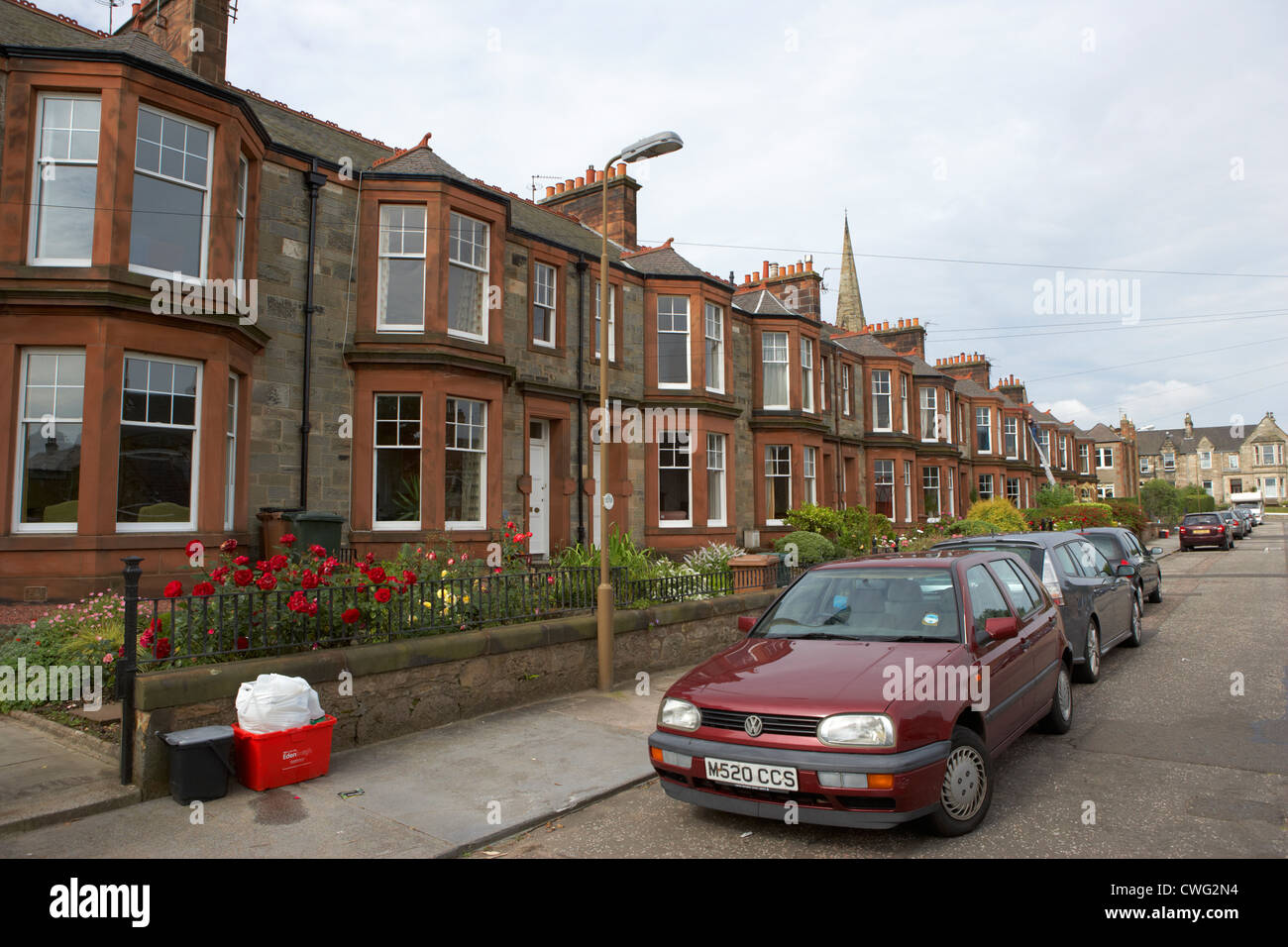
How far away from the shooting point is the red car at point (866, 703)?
4242 millimetres

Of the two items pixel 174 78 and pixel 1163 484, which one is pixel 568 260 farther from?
pixel 1163 484

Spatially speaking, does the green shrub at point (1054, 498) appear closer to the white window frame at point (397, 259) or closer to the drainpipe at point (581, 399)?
the drainpipe at point (581, 399)

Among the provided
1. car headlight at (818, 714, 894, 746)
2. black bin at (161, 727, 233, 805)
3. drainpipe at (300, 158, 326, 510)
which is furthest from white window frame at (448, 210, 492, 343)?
car headlight at (818, 714, 894, 746)

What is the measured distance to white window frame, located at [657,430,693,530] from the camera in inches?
735

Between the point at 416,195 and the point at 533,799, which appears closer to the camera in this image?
the point at 533,799

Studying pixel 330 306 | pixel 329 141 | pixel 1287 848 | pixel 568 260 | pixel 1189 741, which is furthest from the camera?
pixel 568 260

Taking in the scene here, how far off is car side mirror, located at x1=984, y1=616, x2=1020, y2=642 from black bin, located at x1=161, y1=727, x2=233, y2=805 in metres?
Answer: 5.36

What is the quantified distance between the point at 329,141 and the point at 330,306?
390cm

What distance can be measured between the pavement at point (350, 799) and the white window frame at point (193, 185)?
581cm

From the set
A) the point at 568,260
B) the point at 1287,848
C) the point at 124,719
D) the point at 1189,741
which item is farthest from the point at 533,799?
the point at 568,260

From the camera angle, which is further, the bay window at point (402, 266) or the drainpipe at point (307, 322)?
the bay window at point (402, 266)

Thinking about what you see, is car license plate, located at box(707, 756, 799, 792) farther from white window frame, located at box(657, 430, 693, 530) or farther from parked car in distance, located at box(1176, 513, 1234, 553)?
parked car in distance, located at box(1176, 513, 1234, 553)

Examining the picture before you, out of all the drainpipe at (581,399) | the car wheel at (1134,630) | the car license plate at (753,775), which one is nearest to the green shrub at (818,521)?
the drainpipe at (581,399)

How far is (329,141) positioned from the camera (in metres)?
14.5
